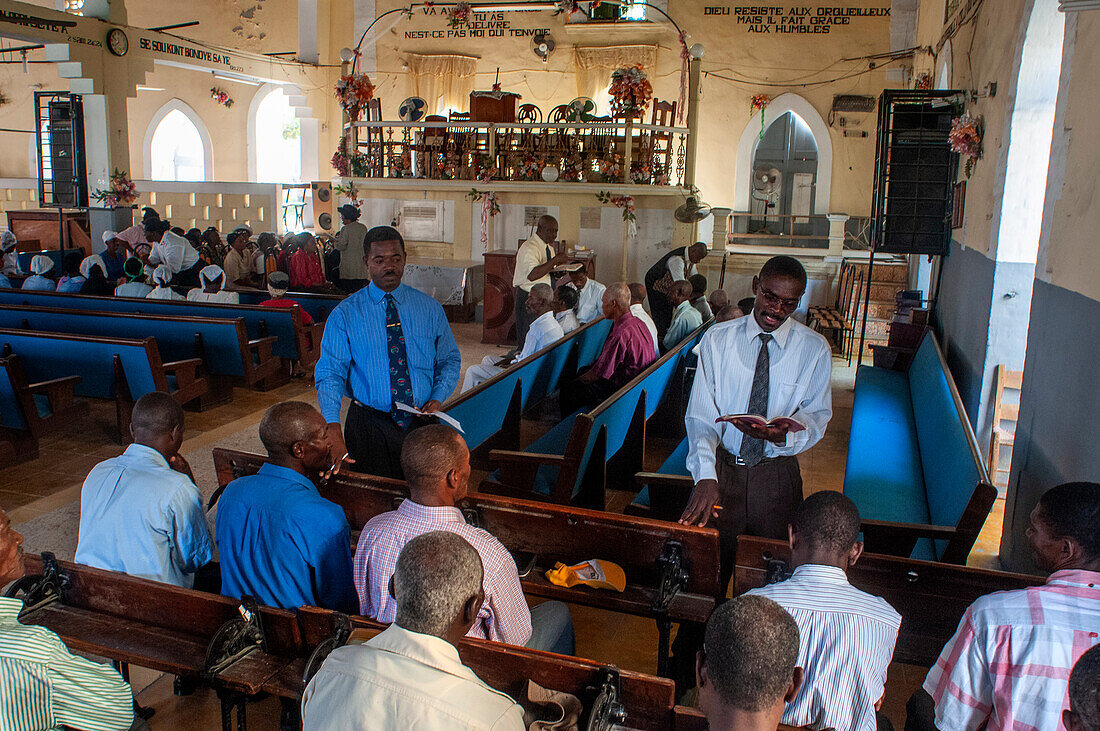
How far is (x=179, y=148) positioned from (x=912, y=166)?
A: 19.9m

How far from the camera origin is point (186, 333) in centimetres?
676

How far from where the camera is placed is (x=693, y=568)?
9.26 ft

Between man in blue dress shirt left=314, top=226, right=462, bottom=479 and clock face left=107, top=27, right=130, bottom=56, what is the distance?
437 inches

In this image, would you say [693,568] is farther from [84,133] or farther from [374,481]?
[84,133]

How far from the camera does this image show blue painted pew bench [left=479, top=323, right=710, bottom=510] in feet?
13.0

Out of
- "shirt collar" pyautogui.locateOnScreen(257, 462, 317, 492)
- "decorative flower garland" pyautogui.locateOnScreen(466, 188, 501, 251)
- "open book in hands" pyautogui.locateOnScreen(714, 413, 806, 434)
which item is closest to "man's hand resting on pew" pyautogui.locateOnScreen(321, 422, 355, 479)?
"shirt collar" pyautogui.locateOnScreen(257, 462, 317, 492)

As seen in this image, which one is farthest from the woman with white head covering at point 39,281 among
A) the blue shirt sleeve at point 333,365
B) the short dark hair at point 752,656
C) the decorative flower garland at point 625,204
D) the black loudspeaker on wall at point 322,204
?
the black loudspeaker on wall at point 322,204

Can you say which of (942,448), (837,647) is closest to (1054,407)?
(942,448)

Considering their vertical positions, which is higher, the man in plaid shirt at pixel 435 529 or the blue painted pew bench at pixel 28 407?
the man in plaid shirt at pixel 435 529

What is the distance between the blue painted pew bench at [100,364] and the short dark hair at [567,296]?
9.55ft

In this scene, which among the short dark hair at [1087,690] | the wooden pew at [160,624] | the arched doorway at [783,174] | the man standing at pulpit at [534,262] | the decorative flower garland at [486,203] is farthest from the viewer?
the arched doorway at [783,174]

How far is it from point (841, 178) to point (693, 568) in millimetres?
14917

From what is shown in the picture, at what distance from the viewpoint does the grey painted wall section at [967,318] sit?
207 inches

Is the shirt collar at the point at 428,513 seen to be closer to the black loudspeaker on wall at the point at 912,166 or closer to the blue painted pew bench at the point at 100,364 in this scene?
the blue painted pew bench at the point at 100,364
